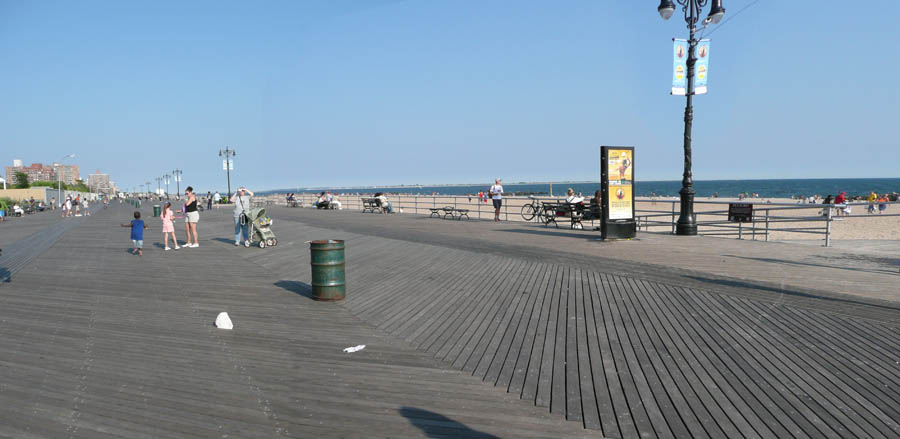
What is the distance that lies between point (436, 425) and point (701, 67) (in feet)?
48.4

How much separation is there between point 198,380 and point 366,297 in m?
3.52

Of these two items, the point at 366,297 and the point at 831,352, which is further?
the point at 366,297

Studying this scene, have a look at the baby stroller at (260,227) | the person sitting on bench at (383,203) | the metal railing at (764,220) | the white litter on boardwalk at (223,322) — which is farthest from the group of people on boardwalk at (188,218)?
the person sitting on bench at (383,203)

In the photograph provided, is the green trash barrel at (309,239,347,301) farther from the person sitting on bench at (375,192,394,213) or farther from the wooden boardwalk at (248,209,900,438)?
the person sitting on bench at (375,192,394,213)

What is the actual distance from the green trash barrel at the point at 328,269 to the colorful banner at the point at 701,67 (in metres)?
12.4

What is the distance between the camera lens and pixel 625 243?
524 inches

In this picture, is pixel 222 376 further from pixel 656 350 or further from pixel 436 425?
pixel 656 350

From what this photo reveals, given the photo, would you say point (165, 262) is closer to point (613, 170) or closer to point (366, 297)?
point (366, 297)

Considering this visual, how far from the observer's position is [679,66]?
47.9ft

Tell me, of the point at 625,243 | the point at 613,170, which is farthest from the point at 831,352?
the point at 613,170

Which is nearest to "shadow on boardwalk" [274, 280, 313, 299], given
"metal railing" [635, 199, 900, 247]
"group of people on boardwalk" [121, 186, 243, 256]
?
"group of people on boardwalk" [121, 186, 243, 256]

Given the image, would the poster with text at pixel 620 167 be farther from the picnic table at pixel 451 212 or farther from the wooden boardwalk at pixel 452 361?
the picnic table at pixel 451 212

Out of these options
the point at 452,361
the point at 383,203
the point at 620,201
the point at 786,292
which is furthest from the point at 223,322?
the point at 383,203

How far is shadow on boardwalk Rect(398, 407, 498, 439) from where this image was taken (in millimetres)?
3467
